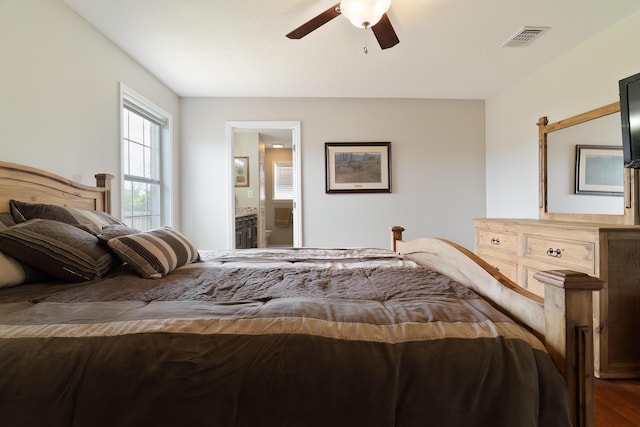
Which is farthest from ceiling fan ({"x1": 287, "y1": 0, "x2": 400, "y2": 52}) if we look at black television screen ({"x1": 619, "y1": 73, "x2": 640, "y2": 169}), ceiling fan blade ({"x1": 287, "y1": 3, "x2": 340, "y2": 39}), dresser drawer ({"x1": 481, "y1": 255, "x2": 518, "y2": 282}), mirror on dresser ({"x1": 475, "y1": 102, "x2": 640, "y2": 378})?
dresser drawer ({"x1": 481, "y1": 255, "x2": 518, "y2": 282})

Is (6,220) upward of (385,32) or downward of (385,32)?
downward

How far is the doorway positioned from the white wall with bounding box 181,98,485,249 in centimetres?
8

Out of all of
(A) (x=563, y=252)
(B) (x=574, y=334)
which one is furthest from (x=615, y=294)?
(B) (x=574, y=334)

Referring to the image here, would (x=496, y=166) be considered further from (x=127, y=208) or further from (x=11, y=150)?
(x=11, y=150)

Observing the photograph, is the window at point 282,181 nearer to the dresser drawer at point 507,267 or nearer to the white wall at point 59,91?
the white wall at point 59,91

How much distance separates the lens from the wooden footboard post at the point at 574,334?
2.28 ft

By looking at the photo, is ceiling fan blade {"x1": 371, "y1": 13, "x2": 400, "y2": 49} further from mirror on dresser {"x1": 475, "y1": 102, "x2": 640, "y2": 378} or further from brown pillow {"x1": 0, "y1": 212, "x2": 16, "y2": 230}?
brown pillow {"x1": 0, "y1": 212, "x2": 16, "y2": 230}

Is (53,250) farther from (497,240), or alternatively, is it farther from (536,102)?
(536,102)

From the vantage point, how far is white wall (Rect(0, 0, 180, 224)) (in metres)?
1.64

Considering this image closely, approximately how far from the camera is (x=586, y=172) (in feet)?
7.79

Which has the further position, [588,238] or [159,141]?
[159,141]

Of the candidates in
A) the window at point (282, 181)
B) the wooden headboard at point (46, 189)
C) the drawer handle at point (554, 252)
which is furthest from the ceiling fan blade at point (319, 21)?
the window at point (282, 181)

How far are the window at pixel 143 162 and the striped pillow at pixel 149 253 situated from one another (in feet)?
5.07

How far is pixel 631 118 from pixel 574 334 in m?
1.96
